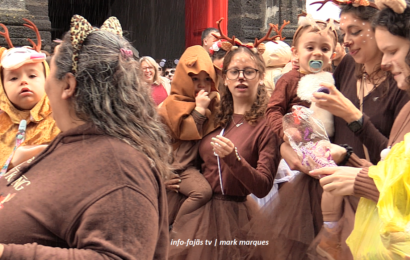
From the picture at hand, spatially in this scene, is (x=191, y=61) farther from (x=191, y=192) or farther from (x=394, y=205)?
(x=394, y=205)

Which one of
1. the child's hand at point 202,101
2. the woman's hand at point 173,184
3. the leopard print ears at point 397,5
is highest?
the leopard print ears at point 397,5

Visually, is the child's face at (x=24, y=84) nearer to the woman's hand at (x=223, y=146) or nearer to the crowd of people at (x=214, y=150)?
the crowd of people at (x=214, y=150)

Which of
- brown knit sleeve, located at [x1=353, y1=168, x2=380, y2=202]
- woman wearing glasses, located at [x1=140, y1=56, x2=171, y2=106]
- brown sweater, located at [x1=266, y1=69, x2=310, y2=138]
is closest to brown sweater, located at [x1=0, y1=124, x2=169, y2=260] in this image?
brown knit sleeve, located at [x1=353, y1=168, x2=380, y2=202]

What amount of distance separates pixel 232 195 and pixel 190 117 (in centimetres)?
59

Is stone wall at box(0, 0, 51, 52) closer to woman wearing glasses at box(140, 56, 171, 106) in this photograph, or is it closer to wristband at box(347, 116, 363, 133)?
woman wearing glasses at box(140, 56, 171, 106)

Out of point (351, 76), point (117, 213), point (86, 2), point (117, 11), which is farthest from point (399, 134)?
point (86, 2)

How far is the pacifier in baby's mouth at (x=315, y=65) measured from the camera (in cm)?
281

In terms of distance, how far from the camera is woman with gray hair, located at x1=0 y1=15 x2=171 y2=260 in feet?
4.65

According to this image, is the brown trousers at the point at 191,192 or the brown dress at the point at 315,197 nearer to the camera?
the brown dress at the point at 315,197

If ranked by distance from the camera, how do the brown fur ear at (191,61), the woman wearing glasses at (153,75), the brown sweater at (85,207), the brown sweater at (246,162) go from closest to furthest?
the brown sweater at (85,207) < the brown sweater at (246,162) < the brown fur ear at (191,61) < the woman wearing glasses at (153,75)

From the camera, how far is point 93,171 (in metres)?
1.50

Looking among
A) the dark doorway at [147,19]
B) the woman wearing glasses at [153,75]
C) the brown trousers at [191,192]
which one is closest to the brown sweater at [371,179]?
the brown trousers at [191,192]

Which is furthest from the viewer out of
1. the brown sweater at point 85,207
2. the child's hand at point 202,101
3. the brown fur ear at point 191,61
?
the brown fur ear at point 191,61

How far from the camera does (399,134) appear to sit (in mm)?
2049
